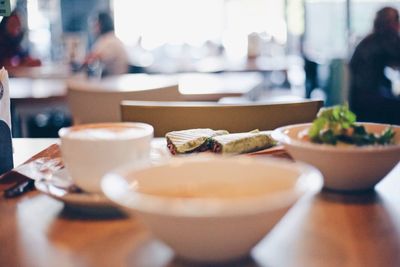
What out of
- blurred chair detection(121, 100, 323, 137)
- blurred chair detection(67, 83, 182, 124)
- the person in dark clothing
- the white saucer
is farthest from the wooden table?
the person in dark clothing

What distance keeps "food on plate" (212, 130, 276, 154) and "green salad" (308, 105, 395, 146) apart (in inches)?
5.8

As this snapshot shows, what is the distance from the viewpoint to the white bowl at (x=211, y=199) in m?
0.62

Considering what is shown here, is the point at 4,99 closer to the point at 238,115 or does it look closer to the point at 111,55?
the point at 238,115

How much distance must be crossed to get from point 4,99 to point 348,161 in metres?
0.70

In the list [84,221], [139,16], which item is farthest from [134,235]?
[139,16]

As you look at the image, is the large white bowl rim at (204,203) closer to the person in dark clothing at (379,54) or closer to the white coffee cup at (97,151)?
the white coffee cup at (97,151)

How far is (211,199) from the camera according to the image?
72cm

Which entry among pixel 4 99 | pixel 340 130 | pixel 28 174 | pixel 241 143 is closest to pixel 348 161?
pixel 340 130

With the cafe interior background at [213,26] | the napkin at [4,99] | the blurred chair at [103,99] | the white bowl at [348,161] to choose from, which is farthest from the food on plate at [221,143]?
the cafe interior background at [213,26]

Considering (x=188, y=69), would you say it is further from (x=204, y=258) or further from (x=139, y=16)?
(x=204, y=258)

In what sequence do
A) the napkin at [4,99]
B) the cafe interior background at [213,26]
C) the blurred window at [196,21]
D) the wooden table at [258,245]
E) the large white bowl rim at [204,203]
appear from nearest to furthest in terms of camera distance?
the large white bowl rim at [204,203] → the wooden table at [258,245] → the napkin at [4,99] → the cafe interior background at [213,26] → the blurred window at [196,21]

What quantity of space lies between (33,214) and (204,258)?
0.37m

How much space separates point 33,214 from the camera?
0.93 m

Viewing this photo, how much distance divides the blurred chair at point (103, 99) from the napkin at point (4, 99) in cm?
152
